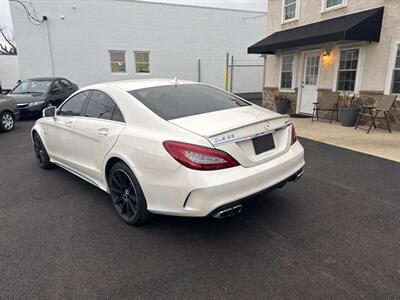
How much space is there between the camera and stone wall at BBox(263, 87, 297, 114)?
11531mm

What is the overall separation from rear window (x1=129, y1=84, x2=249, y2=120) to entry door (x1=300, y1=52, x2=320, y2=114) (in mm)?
7692

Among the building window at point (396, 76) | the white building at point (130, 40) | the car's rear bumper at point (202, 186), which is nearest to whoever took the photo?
the car's rear bumper at point (202, 186)

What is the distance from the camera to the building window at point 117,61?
53.4 ft

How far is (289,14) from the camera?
1127 cm

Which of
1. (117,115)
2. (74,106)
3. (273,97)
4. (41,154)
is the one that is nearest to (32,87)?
(41,154)

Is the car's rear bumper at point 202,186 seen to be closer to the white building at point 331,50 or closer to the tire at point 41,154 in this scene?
the tire at point 41,154

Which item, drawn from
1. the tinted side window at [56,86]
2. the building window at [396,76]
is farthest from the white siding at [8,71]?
the building window at [396,76]

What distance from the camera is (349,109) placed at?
865 cm

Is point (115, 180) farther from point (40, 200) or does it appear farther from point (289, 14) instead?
point (289, 14)

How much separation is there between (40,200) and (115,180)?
4.47 ft

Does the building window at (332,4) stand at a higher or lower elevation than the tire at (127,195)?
higher

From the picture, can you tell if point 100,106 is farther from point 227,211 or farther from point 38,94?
point 38,94

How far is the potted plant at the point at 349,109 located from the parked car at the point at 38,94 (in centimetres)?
977

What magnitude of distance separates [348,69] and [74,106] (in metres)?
8.09
